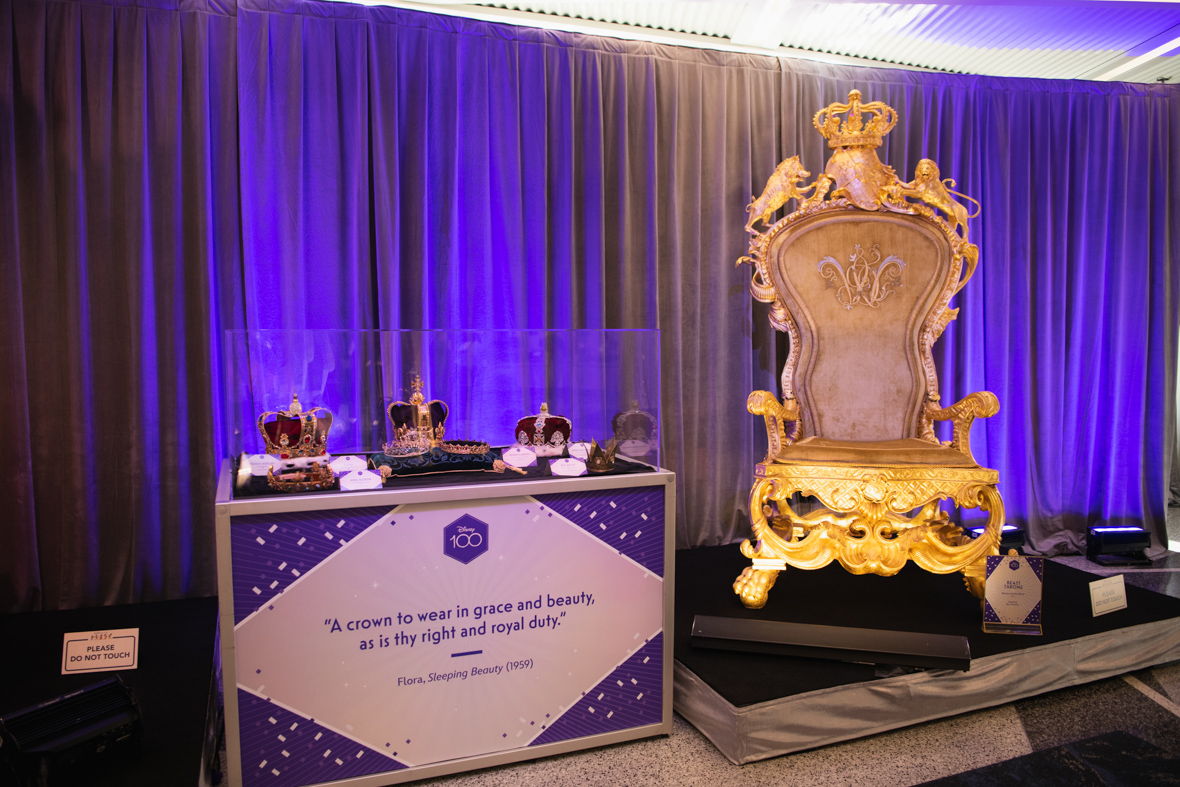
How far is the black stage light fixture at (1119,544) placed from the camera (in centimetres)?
306

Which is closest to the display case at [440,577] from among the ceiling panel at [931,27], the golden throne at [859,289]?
the golden throne at [859,289]

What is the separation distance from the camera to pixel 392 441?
177cm

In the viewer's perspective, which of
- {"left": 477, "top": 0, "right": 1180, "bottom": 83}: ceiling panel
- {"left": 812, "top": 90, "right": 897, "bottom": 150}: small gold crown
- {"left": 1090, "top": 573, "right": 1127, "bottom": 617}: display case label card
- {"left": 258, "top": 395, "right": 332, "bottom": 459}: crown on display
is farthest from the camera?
{"left": 477, "top": 0, "right": 1180, "bottom": 83}: ceiling panel

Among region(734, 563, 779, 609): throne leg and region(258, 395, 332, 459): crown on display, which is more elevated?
region(258, 395, 332, 459): crown on display

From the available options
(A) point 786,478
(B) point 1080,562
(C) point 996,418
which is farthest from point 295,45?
(B) point 1080,562

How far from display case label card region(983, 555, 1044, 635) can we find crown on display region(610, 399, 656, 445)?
3.35 ft

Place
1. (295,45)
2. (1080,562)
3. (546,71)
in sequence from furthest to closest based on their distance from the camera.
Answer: (1080,562)
(546,71)
(295,45)

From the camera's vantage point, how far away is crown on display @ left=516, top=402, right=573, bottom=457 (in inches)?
72.2

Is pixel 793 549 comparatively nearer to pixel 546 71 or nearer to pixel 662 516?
pixel 662 516

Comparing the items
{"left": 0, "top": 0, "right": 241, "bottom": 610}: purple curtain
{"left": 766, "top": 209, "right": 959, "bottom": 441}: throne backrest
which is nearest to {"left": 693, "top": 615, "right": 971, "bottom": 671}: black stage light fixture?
{"left": 766, "top": 209, "right": 959, "bottom": 441}: throne backrest

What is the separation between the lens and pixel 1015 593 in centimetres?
188

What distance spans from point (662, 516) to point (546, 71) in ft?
6.26

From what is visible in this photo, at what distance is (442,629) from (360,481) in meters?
0.38

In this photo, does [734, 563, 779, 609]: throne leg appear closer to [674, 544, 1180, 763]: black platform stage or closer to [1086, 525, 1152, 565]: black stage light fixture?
[674, 544, 1180, 763]: black platform stage
